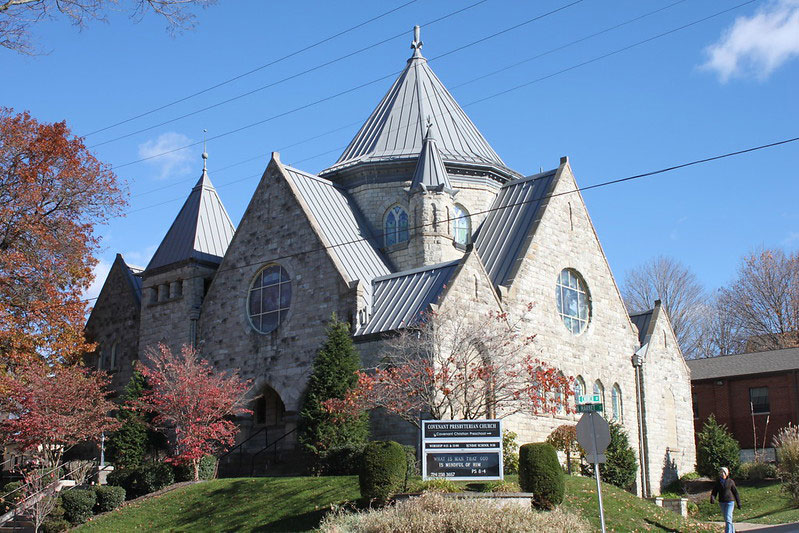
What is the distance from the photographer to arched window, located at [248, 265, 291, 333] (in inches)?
1302

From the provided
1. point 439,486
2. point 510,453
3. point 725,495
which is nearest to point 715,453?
point 510,453

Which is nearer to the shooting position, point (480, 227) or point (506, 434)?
point (506, 434)

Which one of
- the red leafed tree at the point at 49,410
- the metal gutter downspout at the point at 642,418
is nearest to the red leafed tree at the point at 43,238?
the red leafed tree at the point at 49,410

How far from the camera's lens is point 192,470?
28.5 meters

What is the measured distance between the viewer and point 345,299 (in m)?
30.7

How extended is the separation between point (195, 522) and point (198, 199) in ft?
60.7

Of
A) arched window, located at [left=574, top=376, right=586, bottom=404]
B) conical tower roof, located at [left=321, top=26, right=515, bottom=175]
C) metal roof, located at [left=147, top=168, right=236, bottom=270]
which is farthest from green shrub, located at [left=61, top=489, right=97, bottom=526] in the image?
conical tower roof, located at [left=321, top=26, right=515, bottom=175]

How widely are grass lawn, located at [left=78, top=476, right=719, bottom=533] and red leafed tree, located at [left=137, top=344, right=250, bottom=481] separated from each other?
1.84 meters

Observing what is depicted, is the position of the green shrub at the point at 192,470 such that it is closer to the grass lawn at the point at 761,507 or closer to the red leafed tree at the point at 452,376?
the red leafed tree at the point at 452,376

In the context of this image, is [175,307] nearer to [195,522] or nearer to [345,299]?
[345,299]

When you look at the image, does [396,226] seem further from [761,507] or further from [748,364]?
[748,364]

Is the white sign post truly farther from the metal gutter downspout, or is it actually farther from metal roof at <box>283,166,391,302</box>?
the metal gutter downspout

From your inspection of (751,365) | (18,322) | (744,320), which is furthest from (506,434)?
(744,320)

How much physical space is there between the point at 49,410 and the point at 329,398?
34.1 feet
